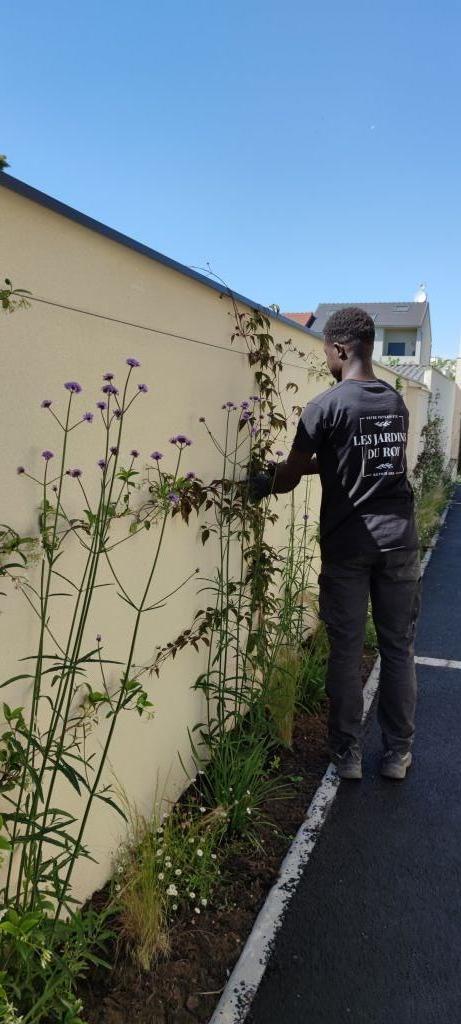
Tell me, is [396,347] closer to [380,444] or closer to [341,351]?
[341,351]

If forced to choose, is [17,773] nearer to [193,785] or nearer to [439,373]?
[193,785]

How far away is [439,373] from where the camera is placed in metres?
15.4

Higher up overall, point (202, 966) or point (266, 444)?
point (266, 444)

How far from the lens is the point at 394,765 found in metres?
3.29

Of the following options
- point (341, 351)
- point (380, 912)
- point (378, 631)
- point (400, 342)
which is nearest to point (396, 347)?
point (400, 342)

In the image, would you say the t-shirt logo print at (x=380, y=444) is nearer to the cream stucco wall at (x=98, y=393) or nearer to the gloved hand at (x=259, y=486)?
the gloved hand at (x=259, y=486)

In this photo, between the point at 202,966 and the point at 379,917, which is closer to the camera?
the point at 202,966

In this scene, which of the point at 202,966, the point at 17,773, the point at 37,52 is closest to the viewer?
the point at 17,773

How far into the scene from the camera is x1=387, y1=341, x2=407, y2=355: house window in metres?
39.9

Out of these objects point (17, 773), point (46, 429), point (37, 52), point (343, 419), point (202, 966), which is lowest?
point (202, 966)

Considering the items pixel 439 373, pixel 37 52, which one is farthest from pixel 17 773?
pixel 439 373

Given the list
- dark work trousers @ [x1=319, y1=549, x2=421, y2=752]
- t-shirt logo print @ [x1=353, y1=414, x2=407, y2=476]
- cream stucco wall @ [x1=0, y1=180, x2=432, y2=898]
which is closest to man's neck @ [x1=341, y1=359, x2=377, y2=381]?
t-shirt logo print @ [x1=353, y1=414, x2=407, y2=476]

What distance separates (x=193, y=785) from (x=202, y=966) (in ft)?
2.91

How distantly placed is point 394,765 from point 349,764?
223mm
